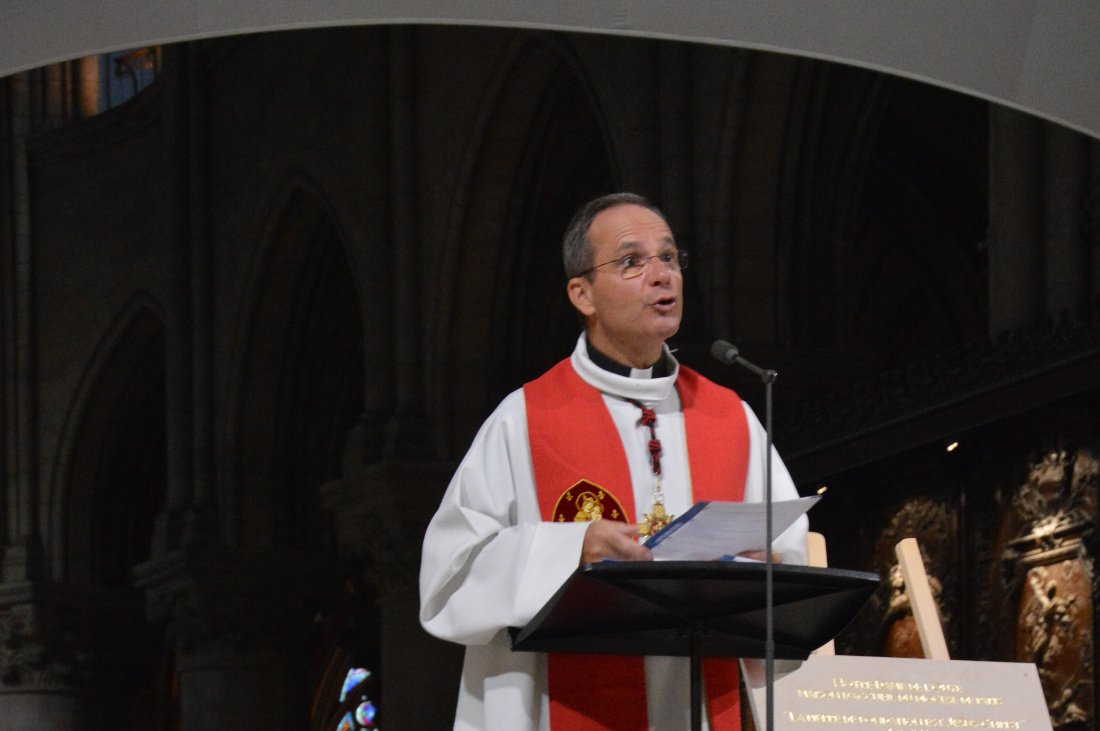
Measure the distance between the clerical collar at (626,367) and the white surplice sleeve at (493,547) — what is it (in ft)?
0.47

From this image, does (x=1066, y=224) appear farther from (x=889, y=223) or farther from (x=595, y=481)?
(x=889, y=223)

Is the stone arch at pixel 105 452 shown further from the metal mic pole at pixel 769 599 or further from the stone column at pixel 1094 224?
the metal mic pole at pixel 769 599

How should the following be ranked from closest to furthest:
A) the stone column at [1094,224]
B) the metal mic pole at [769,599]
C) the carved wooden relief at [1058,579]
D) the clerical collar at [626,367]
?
the metal mic pole at [769,599]
the clerical collar at [626,367]
the carved wooden relief at [1058,579]
the stone column at [1094,224]

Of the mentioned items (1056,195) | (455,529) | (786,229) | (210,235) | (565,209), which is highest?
(210,235)

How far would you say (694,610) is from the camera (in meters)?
3.00

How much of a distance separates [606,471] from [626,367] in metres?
0.18

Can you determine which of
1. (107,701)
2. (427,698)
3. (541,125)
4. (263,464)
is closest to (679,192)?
(541,125)

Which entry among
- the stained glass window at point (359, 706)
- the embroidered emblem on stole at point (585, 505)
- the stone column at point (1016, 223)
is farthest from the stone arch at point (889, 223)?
the embroidered emblem on stole at point (585, 505)

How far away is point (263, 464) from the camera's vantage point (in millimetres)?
18250

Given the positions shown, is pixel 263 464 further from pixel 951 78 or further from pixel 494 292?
pixel 951 78

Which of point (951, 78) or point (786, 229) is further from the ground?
point (786, 229)

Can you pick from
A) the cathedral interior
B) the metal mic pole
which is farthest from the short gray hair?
the cathedral interior

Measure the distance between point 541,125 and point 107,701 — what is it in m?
9.38

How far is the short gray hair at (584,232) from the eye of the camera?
11.3ft
